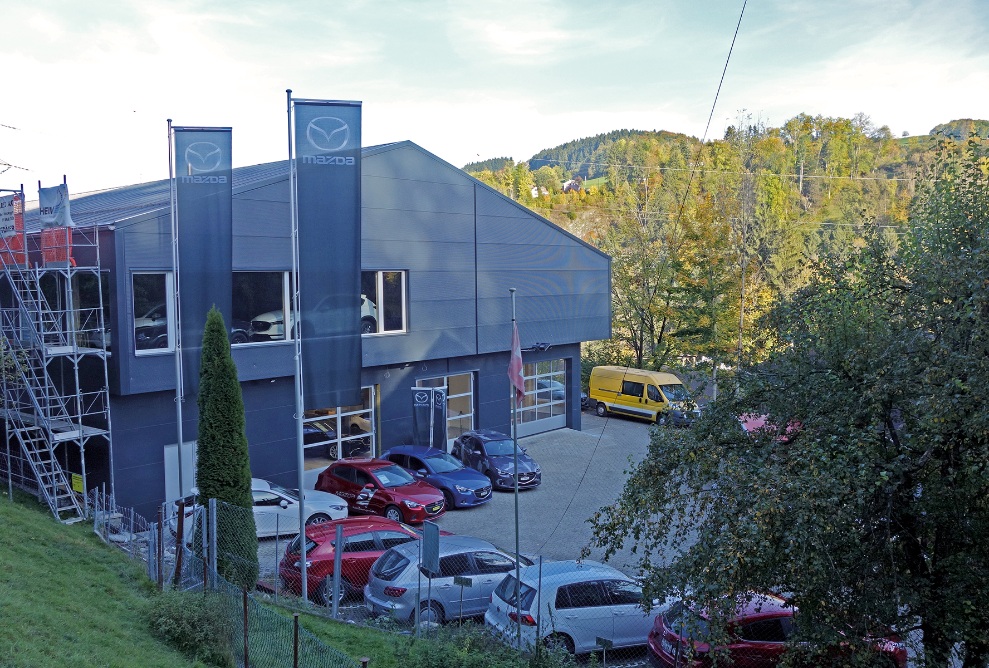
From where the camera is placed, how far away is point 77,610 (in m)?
9.54

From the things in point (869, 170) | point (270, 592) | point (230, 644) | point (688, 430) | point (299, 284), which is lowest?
point (270, 592)

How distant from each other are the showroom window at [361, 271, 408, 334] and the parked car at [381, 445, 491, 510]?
396cm

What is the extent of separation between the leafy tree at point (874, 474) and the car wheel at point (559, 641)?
2.57 meters

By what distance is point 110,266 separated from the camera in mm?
17656

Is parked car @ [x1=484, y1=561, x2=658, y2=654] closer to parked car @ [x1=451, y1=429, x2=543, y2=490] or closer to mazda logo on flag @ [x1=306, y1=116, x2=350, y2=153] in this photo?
mazda logo on flag @ [x1=306, y1=116, x2=350, y2=153]

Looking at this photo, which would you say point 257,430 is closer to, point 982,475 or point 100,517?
point 100,517

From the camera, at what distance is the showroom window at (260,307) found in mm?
19859

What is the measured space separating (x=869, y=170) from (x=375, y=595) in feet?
285

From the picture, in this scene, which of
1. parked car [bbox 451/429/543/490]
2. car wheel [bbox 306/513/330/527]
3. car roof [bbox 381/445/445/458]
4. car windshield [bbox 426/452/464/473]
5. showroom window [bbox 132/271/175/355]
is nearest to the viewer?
car wheel [bbox 306/513/330/527]

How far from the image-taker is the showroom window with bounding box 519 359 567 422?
29.7 m

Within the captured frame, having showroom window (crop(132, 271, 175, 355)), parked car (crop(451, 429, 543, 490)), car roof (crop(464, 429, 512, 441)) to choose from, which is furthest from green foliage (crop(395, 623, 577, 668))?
car roof (crop(464, 429, 512, 441))

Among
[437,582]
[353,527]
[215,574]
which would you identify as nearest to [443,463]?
[353,527]

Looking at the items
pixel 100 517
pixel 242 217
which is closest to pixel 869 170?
pixel 242 217

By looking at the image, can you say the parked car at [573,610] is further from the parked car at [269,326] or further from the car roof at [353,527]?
the parked car at [269,326]
